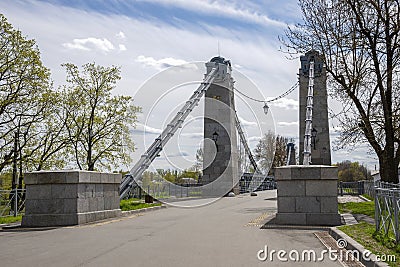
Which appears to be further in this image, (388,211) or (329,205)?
(329,205)

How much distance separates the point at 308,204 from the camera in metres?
12.2

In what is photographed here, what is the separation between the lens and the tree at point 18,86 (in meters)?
22.5

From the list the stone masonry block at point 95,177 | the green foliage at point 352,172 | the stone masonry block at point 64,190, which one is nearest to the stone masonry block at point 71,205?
the stone masonry block at point 64,190

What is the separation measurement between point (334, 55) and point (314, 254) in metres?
13.2

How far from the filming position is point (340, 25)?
1912cm

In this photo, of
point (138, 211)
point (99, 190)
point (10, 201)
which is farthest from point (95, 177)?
point (138, 211)

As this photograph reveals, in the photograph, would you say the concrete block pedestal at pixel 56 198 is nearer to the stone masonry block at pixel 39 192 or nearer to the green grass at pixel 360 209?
the stone masonry block at pixel 39 192

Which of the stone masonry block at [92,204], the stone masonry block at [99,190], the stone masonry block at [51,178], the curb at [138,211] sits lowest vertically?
the curb at [138,211]

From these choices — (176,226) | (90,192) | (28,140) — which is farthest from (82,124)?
(176,226)

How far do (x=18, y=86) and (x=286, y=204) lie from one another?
1553 centimetres

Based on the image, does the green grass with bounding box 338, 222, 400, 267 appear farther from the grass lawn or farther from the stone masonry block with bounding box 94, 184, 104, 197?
the stone masonry block with bounding box 94, 184, 104, 197

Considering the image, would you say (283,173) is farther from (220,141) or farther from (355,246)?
(220,141)

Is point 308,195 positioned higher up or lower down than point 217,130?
lower down

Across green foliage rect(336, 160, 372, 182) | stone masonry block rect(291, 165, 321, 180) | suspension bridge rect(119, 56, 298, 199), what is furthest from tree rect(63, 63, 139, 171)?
green foliage rect(336, 160, 372, 182)
